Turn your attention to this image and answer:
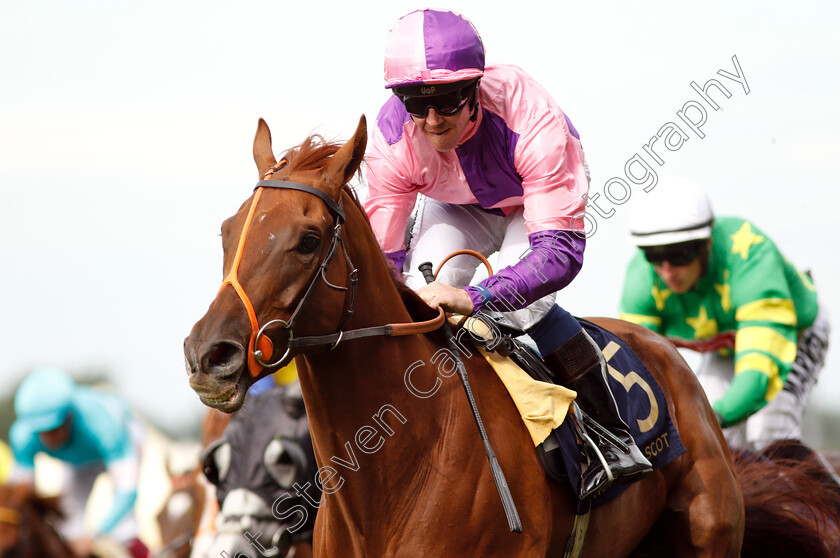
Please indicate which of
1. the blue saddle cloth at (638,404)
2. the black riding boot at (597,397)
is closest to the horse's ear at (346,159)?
the black riding boot at (597,397)

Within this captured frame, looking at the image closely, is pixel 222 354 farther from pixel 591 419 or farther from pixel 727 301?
pixel 727 301

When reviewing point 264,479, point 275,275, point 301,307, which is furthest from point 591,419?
point 264,479

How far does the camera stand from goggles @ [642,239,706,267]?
6.96 m

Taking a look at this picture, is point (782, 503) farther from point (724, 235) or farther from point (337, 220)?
point (337, 220)

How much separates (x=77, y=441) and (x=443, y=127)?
4.86m

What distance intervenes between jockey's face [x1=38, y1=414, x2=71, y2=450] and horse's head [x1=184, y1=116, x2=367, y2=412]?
4843 millimetres

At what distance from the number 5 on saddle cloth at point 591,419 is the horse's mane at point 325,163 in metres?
0.21

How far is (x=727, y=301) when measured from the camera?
7.16m

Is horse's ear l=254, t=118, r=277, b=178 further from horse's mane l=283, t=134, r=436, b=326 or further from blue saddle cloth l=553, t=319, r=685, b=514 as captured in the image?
blue saddle cloth l=553, t=319, r=685, b=514

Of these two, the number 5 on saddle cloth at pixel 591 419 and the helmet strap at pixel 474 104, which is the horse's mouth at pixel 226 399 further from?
the helmet strap at pixel 474 104

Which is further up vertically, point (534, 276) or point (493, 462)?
point (534, 276)

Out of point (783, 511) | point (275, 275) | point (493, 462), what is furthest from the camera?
point (783, 511)

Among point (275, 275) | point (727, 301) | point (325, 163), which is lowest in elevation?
point (727, 301)

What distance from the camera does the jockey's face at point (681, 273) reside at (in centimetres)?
707
